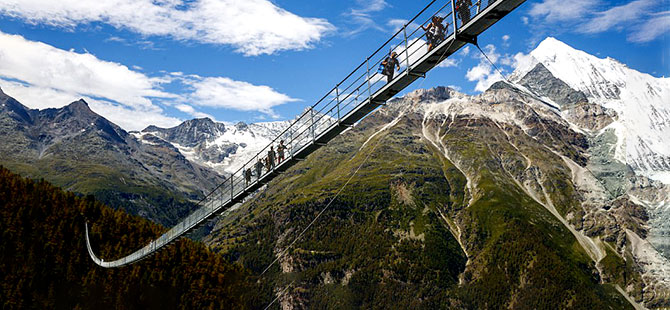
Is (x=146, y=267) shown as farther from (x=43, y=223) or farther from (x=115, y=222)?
(x=43, y=223)

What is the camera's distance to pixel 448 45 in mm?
27609

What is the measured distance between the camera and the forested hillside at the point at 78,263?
12625 centimetres

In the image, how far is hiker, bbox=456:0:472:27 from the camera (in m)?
27.3

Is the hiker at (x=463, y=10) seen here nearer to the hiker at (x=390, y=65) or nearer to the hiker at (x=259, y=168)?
the hiker at (x=390, y=65)

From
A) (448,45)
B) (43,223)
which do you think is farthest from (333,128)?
(43,223)

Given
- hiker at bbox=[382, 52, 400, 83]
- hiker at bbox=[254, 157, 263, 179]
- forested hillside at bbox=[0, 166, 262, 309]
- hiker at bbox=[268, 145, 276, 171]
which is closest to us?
hiker at bbox=[382, 52, 400, 83]

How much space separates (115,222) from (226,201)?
117 meters

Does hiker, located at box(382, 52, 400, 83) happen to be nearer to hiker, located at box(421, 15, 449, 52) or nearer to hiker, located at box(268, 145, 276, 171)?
hiker, located at box(421, 15, 449, 52)

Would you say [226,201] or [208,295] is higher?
[226,201]

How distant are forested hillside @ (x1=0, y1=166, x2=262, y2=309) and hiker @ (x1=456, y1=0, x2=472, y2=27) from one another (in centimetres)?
12175

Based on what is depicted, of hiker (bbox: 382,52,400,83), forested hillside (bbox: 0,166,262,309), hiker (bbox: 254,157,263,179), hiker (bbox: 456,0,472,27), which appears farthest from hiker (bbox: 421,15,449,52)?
forested hillside (bbox: 0,166,262,309)

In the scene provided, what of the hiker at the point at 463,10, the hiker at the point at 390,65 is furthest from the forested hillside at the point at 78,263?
the hiker at the point at 463,10

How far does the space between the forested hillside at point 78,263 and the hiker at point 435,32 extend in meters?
119

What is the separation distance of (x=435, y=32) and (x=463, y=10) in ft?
7.02
